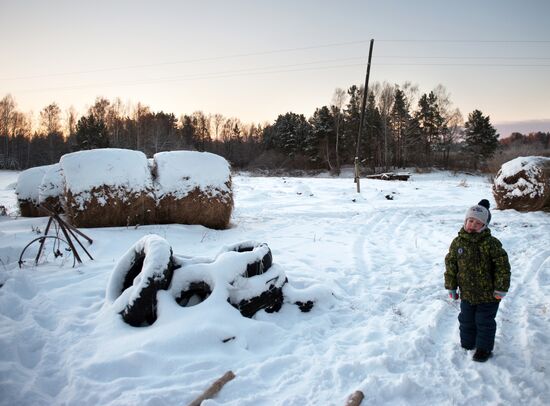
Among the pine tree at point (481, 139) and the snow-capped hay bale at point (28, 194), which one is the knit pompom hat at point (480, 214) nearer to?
the snow-capped hay bale at point (28, 194)

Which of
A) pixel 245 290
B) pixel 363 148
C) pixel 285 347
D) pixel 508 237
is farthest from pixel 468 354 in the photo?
pixel 363 148

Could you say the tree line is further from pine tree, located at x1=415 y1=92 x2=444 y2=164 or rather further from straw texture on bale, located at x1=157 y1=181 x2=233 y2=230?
straw texture on bale, located at x1=157 y1=181 x2=233 y2=230

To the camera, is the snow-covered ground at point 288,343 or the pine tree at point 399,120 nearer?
the snow-covered ground at point 288,343

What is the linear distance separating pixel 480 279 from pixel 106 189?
711 centimetres

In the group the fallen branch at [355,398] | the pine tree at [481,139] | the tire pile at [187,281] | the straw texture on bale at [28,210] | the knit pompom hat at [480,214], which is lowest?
the fallen branch at [355,398]

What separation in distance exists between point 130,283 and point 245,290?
147 centimetres

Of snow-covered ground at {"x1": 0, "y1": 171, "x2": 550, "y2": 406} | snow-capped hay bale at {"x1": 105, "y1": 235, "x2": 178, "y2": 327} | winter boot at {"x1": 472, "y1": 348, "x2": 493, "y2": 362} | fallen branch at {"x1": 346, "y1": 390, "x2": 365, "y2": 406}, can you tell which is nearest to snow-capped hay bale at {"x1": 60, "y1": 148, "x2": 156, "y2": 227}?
snow-covered ground at {"x1": 0, "y1": 171, "x2": 550, "y2": 406}

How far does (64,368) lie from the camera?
2.70 meters

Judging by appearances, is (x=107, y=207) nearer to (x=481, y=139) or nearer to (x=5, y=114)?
(x=481, y=139)

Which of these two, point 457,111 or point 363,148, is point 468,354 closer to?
point 363,148

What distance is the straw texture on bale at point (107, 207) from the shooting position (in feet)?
23.0

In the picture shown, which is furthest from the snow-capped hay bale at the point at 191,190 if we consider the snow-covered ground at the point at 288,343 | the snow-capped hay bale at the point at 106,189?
the snow-covered ground at the point at 288,343

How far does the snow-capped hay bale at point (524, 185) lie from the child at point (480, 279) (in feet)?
26.9

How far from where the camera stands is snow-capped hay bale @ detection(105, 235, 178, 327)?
3328mm
